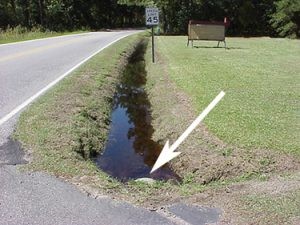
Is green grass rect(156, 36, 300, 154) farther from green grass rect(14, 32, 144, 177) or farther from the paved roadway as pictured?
the paved roadway

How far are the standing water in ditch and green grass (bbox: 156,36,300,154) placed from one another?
108cm

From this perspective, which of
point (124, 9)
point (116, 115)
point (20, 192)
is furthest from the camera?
point (124, 9)

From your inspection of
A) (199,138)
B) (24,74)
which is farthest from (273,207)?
(24,74)

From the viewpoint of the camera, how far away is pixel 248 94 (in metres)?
10.4

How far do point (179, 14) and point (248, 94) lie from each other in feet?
106

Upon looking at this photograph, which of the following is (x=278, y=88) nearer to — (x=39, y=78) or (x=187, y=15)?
(x=39, y=78)

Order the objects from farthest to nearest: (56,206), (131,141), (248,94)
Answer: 1. (248,94)
2. (131,141)
3. (56,206)

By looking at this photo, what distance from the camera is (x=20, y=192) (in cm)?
505

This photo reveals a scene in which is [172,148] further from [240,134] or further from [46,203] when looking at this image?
[46,203]

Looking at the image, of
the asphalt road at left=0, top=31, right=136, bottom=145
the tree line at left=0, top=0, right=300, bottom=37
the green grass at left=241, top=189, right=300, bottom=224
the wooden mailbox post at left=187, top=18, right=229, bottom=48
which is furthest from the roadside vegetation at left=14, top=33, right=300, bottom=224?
the tree line at left=0, top=0, right=300, bottom=37

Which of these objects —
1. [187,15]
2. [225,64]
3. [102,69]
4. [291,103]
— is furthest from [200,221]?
[187,15]

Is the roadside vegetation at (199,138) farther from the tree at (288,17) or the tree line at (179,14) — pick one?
the tree line at (179,14)

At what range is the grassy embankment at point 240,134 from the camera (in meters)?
5.01

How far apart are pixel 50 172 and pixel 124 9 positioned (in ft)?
214
